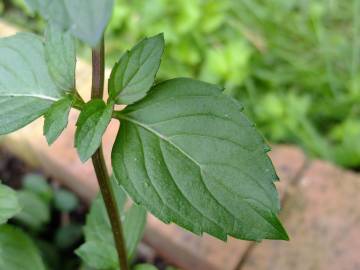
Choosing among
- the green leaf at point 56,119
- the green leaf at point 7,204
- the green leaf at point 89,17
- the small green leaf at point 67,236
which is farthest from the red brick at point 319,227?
the green leaf at point 89,17

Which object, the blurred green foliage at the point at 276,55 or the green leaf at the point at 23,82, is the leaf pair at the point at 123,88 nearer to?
the green leaf at the point at 23,82

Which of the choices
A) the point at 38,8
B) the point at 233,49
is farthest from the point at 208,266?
the point at 38,8

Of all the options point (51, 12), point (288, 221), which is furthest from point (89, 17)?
point (288, 221)

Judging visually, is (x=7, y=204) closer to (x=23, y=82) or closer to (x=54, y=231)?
(x=23, y=82)

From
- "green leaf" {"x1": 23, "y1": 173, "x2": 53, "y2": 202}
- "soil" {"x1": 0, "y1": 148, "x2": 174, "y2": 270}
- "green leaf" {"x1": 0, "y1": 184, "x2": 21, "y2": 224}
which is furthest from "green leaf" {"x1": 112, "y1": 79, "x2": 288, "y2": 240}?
"green leaf" {"x1": 23, "y1": 173, "x2": 53, "y2": 202}

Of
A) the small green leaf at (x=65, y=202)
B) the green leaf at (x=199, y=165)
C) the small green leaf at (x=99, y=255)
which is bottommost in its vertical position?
the small green leaf at (x=65, y=202)

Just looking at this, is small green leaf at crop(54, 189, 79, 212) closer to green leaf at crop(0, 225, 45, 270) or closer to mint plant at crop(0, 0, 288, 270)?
green leaf at crop(0, 225, 45, 270)

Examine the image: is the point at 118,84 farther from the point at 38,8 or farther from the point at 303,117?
the point at 303,117
